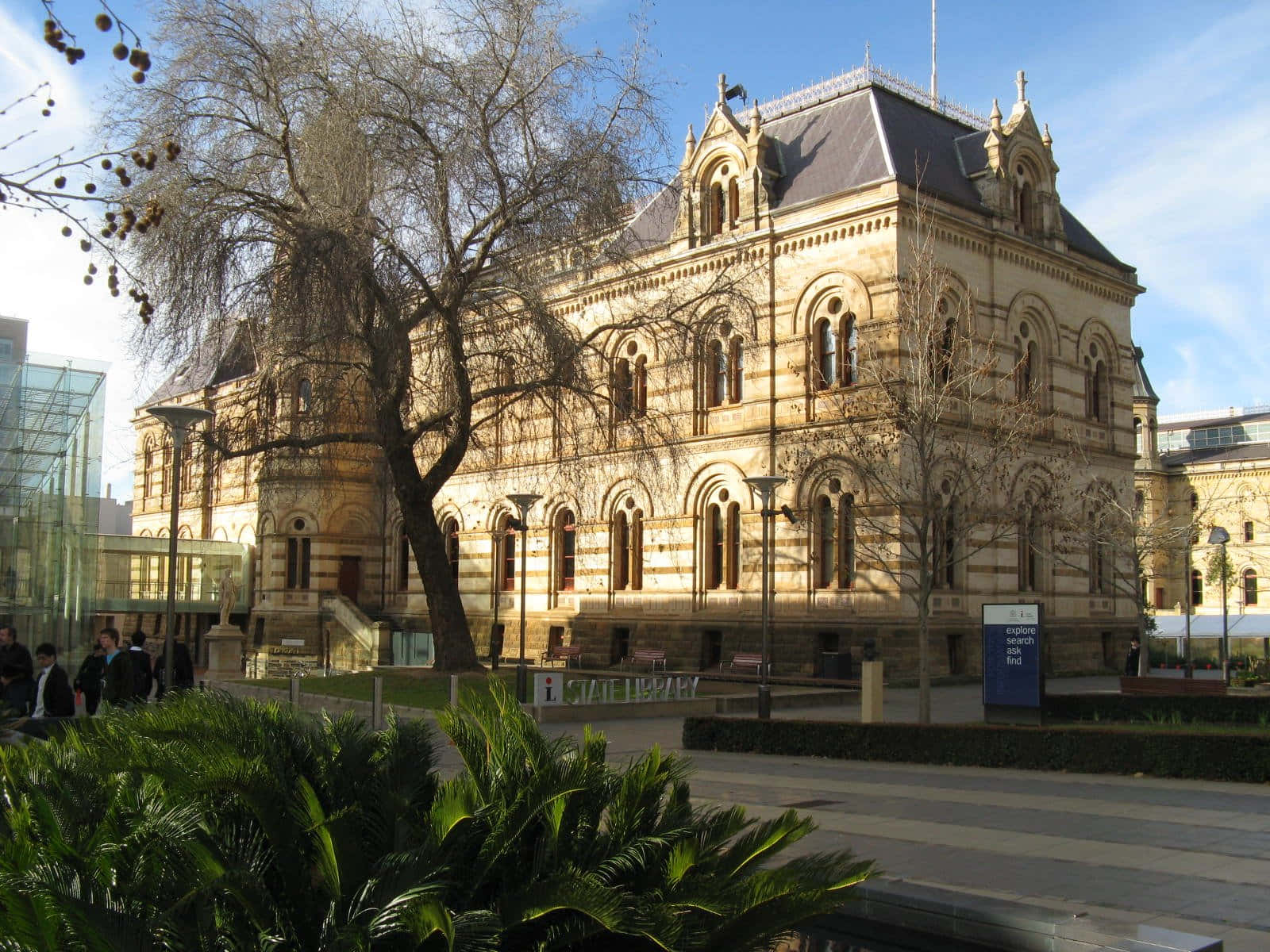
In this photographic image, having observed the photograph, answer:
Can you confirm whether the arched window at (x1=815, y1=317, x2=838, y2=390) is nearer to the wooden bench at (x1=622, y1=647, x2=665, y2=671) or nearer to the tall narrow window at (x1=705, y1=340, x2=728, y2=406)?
the tall narrow window at (x1=705, y1=340, x2=728, y2=406)

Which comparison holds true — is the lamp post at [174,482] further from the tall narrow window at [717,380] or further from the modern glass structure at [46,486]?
the tall narrow window at [717,380]

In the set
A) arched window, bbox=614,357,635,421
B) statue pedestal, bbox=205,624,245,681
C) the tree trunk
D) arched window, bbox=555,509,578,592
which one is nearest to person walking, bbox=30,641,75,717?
the tree trunk

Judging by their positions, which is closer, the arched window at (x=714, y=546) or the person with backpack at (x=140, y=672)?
the person with backpack at (x=140, y=672)

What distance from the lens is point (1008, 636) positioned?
738 inches

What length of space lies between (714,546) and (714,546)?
0.13 ft

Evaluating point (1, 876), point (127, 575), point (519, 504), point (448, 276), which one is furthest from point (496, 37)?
point (127, 575)

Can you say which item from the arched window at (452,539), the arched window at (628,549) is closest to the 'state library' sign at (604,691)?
the arched window at (628,549)

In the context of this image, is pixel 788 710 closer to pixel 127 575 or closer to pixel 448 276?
pixel 448 276

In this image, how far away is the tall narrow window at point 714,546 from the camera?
34.2 m

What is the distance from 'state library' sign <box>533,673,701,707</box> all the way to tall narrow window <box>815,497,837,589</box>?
641 centimetres

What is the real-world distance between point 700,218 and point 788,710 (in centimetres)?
1594

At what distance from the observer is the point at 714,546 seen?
113 feet

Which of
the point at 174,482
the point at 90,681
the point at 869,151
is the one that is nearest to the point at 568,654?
the point at 869,151

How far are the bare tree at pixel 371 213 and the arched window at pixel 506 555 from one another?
50.1 ft
